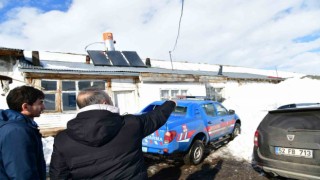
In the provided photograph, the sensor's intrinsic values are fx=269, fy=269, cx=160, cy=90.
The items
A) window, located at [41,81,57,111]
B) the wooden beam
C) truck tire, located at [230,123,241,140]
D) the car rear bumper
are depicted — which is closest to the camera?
the car rear bumper

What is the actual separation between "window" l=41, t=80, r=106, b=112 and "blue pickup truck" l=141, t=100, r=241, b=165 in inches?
238

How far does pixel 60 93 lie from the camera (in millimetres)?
12445

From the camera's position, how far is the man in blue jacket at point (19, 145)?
2262 millimetres

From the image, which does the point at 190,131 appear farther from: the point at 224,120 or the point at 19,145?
the point at 19,145

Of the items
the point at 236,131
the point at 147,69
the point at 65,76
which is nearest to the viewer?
the point at 236,131

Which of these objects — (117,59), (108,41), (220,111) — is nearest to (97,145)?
(220,111)

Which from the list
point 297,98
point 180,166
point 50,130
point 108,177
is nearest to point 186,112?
point 180,166

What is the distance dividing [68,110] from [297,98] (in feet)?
55.8

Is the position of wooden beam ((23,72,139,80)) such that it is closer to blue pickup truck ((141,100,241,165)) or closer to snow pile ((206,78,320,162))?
blue pickup truck ((141,100,241,165))

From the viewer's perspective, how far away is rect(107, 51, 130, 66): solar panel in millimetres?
16455

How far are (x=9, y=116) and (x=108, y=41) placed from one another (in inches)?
724

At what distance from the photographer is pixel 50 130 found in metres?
12.0

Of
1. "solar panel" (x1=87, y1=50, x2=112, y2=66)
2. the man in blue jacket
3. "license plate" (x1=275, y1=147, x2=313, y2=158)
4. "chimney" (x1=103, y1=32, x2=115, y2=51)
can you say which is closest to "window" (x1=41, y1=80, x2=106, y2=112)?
"solar panel" (x1=87, y1=50, x2=112, y2=66)

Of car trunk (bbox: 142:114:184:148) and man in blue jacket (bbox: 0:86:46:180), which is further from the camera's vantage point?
car trunk (bbox: 142:114:184:148)
